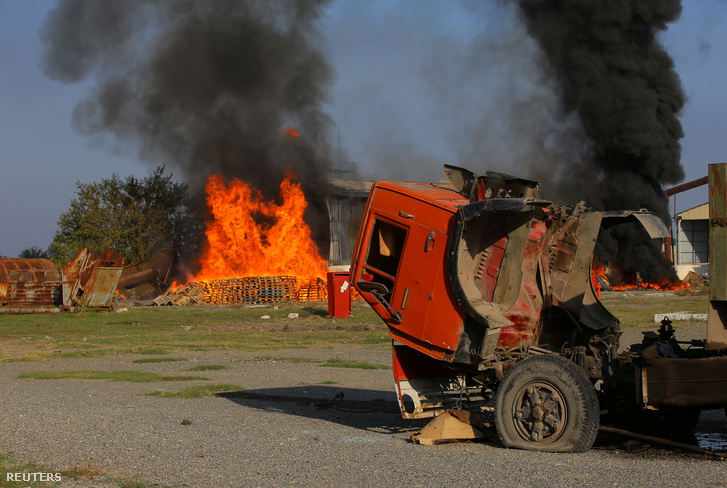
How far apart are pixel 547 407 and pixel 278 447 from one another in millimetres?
2653

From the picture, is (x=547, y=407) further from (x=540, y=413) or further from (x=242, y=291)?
(x=242, y=291)

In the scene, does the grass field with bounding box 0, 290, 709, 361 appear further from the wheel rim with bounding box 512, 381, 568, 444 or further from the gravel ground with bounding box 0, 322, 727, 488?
the wheel rim with bounding box 512, 381, 568, 444

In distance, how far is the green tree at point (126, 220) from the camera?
1997 inches

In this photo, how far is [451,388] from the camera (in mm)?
8023

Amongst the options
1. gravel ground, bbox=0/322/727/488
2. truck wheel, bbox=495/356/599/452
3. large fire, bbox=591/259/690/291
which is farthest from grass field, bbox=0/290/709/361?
large fire, bbox=591/259/690/291

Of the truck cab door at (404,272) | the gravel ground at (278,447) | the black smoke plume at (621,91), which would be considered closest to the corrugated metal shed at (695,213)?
the black smoke plume at (621,91)

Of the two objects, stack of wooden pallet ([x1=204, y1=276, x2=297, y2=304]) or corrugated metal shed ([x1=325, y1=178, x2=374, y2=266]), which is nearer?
stack of wooden pallet ([x1=204, y1=276, x2=297, y2=304])

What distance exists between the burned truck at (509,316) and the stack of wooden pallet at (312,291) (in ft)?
109

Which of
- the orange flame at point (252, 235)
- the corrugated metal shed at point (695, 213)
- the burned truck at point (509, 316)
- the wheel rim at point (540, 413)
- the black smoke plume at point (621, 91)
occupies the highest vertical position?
the black smoke plume at point (621, 91)

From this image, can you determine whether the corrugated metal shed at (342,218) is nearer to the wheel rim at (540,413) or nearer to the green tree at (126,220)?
the green tree at (126,220)

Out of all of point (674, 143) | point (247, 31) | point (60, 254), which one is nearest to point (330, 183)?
point (247, 31)

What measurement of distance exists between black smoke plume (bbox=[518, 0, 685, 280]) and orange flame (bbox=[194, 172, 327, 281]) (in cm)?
2126

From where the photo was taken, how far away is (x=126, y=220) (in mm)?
51250

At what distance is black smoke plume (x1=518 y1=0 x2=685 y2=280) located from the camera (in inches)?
1933
